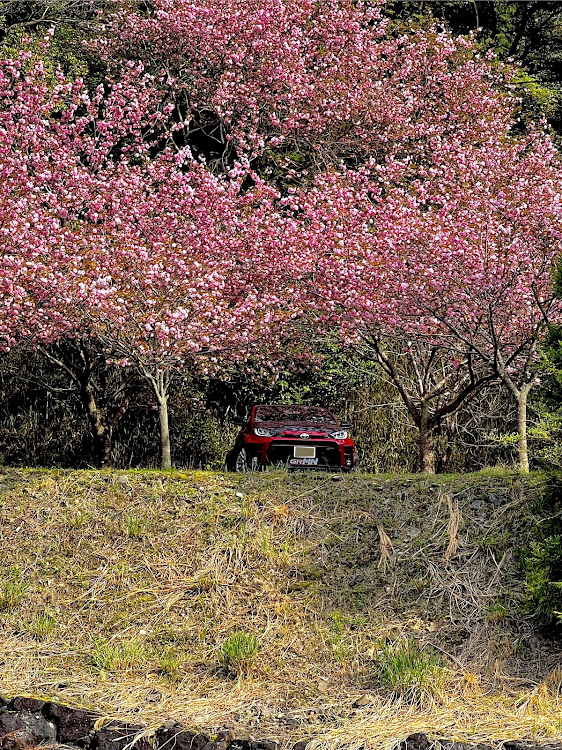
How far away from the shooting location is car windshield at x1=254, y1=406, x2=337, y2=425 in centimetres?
1040

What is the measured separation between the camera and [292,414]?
10.7 m

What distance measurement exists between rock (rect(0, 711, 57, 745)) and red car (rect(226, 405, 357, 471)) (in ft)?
13.4

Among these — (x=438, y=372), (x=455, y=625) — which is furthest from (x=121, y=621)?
(x=438, y=372)

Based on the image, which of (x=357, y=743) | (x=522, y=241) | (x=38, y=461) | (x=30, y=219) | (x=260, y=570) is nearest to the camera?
(x=357, y=743)

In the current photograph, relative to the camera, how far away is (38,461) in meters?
13.8

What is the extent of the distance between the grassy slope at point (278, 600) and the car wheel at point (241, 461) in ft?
5.05

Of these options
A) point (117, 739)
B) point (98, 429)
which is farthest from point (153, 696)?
point (98, 429)

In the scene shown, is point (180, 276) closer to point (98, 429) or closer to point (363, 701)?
point (98, 429)

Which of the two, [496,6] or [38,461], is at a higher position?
[496,6]

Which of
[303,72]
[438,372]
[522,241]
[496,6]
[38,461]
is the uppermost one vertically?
[496,6]

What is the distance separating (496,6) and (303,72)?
18.7 ft

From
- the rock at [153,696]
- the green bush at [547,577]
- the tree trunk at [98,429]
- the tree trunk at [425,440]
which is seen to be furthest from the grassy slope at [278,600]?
the tree trunk at [98,429]

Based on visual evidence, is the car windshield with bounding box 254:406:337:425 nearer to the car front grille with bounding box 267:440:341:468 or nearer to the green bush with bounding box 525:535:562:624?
the car front grille with bounding box 267:440:341:468

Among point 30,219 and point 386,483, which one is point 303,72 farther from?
point 386,483
